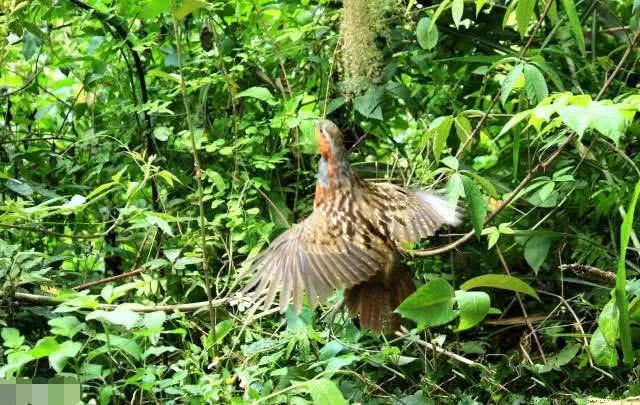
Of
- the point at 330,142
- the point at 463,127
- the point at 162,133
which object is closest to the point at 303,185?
the point at 162,133

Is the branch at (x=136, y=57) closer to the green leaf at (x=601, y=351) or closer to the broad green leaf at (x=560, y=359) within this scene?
the broad green leaf at (x=560, y=359)

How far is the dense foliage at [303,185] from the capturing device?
8.20ft

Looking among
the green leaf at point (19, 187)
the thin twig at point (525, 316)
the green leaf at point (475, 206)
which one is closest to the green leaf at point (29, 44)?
the green leaf at point (19, 187)

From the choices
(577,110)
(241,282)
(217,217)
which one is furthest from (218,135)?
(577,110)

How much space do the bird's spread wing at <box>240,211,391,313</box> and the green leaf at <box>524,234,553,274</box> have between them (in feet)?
2.07

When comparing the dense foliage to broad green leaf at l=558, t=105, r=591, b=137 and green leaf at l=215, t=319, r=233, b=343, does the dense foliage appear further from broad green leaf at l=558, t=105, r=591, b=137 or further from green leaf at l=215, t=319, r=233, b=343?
broad green leaf at l=558, t=105, r=591, b=137

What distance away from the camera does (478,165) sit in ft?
11.9

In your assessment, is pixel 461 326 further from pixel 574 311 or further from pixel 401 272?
pixel 574 311

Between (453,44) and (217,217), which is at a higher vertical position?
(453,44)

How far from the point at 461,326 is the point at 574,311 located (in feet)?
2.82

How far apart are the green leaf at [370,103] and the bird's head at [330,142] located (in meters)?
0.38

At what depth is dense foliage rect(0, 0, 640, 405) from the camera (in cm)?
250

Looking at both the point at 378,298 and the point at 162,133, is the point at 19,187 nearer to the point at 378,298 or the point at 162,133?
the point at 162,133

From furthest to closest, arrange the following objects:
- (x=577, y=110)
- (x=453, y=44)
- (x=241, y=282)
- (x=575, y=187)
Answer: (x=453, y=44)
(x=575, y=187)
(x=241, y=282)
(x=577, y=110)
